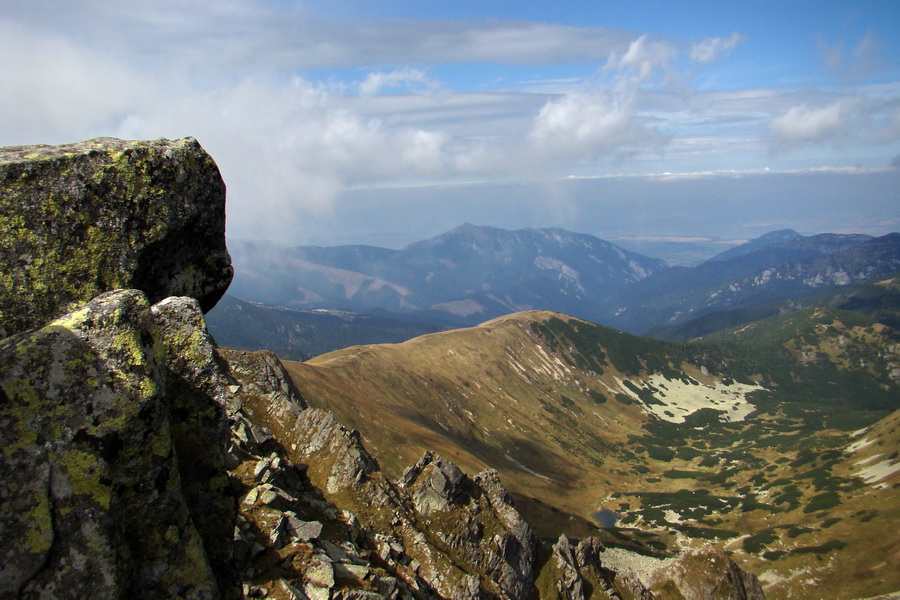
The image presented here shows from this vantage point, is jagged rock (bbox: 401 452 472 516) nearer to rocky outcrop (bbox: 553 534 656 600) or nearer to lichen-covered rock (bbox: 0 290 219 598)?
rocky outcrop (bbox: 553 534 656 600)

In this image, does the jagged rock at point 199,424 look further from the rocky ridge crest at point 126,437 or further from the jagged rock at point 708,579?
the jagged rock at point 708,579

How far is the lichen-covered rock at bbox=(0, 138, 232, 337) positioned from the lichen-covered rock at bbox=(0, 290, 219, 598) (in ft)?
8.74

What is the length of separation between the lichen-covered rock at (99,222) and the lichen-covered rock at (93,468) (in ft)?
8.74

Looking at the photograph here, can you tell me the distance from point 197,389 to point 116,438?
2.41 meters

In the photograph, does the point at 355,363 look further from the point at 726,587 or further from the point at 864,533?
the point at 864,533

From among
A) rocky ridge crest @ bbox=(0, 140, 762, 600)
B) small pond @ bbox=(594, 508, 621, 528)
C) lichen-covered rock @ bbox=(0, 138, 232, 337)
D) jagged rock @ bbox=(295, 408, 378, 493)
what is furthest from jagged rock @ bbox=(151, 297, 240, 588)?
small pond @ bbox=(594, 508, 621, 528)

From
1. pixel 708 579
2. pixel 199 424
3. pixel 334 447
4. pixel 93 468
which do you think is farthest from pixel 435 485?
pixel 708 579

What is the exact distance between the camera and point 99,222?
36.2ft

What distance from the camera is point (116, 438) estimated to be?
7.89 m

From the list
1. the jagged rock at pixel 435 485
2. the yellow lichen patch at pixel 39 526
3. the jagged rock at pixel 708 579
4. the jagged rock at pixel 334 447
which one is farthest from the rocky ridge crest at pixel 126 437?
the jagged rock at pixel 708 579

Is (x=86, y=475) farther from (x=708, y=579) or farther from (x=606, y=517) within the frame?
(x=606, y=517)

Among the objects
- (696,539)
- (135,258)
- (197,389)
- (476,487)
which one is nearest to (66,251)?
(135,258)

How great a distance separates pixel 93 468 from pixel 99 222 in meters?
6.03

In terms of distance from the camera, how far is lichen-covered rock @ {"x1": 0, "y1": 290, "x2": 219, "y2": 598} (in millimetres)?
6992
